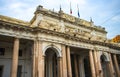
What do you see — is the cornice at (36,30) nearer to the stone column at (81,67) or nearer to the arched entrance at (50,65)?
the arched entrance at (50,65)

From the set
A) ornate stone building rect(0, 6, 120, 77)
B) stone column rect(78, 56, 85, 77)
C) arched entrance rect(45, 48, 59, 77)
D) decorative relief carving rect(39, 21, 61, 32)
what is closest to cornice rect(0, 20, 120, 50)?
ornate stone building rect(0, 6, 120, 77)

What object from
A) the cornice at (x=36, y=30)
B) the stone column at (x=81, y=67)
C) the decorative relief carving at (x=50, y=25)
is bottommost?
the stone column at (x=81, y=67)

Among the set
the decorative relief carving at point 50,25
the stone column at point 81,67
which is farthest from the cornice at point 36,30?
the stone column at point 81,67

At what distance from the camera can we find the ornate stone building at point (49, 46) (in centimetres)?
1805

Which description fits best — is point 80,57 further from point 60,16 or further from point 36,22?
point 36,22

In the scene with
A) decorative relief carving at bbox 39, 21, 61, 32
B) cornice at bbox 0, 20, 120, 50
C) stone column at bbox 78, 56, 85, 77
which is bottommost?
stone column at bbox 78, 56, 85, 77

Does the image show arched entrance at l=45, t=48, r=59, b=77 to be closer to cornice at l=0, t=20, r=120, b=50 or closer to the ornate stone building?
the ornate stone building

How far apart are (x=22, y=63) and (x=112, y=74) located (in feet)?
55.0

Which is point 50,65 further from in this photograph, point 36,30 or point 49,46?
point 36,30

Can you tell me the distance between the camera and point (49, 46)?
790 inches

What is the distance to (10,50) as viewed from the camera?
69.2 ft

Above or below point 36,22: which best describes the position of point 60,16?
above

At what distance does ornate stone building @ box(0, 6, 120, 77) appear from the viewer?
59.2 feet

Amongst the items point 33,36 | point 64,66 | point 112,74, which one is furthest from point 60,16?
point 112,74
